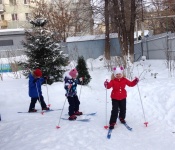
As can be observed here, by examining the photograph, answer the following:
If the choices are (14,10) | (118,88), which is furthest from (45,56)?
(14,10)

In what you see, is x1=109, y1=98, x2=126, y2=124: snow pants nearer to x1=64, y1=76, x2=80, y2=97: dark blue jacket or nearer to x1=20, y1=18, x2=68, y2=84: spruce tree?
x1=64, y1=76, x2=80, y2=97: dark blue jacket

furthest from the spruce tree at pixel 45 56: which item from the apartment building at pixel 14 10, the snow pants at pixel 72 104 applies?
the apartment building at pixel 14 10

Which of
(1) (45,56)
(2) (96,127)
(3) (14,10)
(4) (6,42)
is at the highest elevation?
(3) (14,10)

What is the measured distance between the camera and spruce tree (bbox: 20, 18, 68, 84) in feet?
40.0

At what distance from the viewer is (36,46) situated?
12258mm

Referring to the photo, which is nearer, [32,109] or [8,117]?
[8,117]

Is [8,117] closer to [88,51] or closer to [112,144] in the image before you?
[112,144]

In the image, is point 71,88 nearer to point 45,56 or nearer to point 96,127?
point 96,127

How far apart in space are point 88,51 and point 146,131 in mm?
18837

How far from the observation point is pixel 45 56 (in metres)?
12.3

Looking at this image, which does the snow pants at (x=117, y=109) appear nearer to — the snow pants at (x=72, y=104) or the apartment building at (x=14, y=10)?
the snow pants at (x=72, y=104)

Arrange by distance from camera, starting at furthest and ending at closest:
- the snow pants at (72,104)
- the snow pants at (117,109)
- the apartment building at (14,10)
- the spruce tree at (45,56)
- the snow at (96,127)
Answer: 1. the apartment building at (14,10)
2. the spruce tree at (45,56)
3. the snow pants at (72,104)
4. the snow pants at (117,109)
5. the snow at (96,127)

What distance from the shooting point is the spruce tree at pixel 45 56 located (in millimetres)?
12180

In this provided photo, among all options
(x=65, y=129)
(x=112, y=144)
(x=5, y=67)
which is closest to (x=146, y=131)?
(x=112, y=144)
